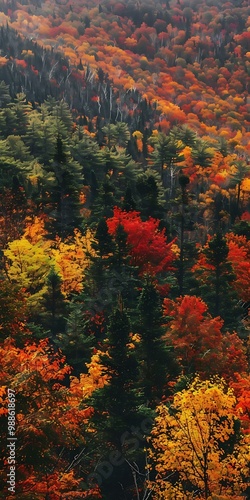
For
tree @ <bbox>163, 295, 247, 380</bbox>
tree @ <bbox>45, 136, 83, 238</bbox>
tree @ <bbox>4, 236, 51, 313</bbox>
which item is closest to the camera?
tree @ <bbox>163, 295, 247, 380</bbox>

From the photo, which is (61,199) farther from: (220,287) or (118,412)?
(118,412)

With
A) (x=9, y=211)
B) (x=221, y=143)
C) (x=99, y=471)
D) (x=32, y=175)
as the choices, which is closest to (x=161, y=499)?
(x=99, y=471)

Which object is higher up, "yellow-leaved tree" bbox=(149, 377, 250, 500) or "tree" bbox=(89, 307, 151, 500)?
"yellow-leaved tree" bbox=(149, 377, 250, 500)

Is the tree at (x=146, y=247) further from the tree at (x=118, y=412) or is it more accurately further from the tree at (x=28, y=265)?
the tree at (x=118, y=412)

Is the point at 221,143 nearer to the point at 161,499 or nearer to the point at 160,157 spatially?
the point at 160,157

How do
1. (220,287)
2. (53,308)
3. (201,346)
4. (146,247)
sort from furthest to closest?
(146,247), (220,287), (53,308), (201,346)

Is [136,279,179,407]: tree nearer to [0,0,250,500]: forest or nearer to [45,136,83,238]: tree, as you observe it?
[0,0,250,500]: forest

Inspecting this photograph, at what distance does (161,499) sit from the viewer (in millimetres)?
30797

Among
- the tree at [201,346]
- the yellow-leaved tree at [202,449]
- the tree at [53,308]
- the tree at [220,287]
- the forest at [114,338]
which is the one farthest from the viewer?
the tree at [220,287]

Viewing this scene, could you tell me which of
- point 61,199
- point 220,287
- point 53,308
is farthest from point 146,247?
point 53,308

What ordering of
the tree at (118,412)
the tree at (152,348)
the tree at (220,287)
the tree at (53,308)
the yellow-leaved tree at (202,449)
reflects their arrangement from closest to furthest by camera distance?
the yellow-leaved tree at (202,449), the tree at (118,412), the tree at (152,348), the tree at (53,308), the tree at (220,287)

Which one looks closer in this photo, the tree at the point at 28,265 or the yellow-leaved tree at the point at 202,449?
the yellow-leaved tree at the point at 202,449

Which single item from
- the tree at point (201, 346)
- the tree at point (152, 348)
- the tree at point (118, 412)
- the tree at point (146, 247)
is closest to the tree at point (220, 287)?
the tree at point (146, 247)

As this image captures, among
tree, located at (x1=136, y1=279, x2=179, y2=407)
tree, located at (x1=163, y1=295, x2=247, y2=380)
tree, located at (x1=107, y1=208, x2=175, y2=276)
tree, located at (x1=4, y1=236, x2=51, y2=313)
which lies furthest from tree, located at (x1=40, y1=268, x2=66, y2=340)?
tree, located at (x1=136, y1=279, x2=179, y2=407)
